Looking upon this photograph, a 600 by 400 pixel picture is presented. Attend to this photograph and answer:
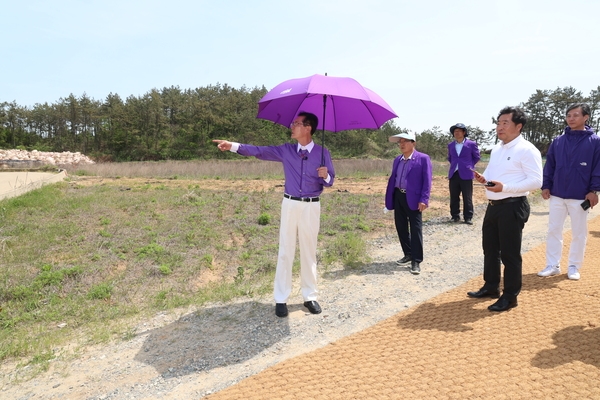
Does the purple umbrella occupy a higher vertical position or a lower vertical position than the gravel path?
higher

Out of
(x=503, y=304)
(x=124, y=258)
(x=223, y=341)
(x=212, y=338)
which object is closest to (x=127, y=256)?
(x=124, y=258)

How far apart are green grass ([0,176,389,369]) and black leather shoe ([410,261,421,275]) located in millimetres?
777

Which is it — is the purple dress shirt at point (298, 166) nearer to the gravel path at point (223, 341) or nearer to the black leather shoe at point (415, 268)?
the gravel path at point (223, 341)

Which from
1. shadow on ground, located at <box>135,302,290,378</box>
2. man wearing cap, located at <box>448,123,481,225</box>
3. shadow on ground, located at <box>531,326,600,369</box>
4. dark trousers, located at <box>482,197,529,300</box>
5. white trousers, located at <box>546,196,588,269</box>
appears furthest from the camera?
man wearing cap, located at <box>448,123,481,225</box>

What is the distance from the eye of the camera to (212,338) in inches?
140

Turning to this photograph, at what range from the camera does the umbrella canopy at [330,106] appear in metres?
3.62

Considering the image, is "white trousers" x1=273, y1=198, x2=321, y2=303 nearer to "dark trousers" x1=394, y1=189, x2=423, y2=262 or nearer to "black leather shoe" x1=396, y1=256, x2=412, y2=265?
"dark trousers" x1=394, y1=189, x2=423, y2=262

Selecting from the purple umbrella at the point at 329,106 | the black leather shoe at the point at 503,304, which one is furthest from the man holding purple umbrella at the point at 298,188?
the black leather shoe at the point at 503,304

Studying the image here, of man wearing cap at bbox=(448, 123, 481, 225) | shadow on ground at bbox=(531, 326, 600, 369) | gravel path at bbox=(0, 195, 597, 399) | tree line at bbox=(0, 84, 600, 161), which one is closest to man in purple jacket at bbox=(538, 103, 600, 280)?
gravel path at bbox=(0, 195, 597, 399)

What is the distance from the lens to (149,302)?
4832 millimetres

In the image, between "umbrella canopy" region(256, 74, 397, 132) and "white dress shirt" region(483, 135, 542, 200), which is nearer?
"white dress shirt" region(483, 135, 542, 200)

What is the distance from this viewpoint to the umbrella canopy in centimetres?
362

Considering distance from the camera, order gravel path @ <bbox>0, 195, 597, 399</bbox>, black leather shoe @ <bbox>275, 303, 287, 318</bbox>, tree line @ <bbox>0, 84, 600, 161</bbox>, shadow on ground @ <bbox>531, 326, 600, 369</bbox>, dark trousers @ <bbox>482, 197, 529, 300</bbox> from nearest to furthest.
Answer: shadow on ground @ <bbox>531, 326, 600, 369</bbox> → gravel path @ <bbox>0, 195, 597, 399</bbox> → dark trousers @ <bbox>482, 197, 529, 300</bbox> → black leather shoe @ <bbox>275, 303, 287, 318</bbox> → tree line @ <bbox>0, 84, 600, 161</bbox>

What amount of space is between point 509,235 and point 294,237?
1.89 meters
